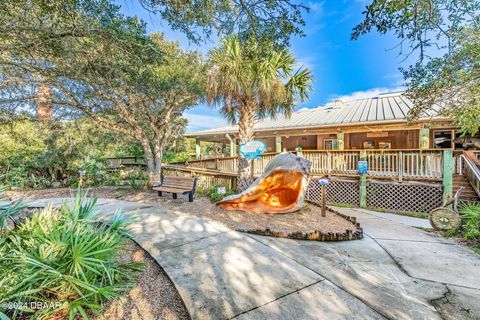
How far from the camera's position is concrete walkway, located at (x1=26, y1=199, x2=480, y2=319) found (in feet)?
7.65

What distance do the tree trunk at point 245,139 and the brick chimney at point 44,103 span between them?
23.6ft

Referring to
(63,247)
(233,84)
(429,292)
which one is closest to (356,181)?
(233,84)

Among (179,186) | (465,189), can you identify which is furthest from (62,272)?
(465,189)

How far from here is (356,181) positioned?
9.72 metres

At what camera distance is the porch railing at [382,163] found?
337 inches

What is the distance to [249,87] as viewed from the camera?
780cm

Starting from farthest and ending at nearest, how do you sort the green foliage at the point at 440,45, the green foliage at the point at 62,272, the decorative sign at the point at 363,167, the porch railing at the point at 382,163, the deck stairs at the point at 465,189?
1. the decorative sign at the point at 363,167
2. the porch railing at the point at 382,163
3. the deck stairs at the point at 465,189
4. the green foliage at the point at 440,45
5. the green foliage at the point at 62,272

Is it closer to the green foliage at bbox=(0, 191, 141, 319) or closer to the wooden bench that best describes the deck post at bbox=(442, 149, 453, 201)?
the wooden bench

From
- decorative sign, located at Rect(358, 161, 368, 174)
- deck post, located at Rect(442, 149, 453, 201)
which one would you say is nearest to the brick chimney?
decorative sign, located at Rect(358, 161, 368, 174)

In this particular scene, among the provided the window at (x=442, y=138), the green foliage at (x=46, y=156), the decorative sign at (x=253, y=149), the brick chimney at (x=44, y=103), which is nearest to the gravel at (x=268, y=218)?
the decorative sign at (x=253, y=149)

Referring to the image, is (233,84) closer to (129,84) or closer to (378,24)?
(129,84)

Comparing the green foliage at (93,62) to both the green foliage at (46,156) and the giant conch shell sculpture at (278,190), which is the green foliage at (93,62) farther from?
the giant conch shell sculpture at (278,190)

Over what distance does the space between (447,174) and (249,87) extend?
7.88 m

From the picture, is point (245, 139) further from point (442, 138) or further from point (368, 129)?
point (442, 138)
